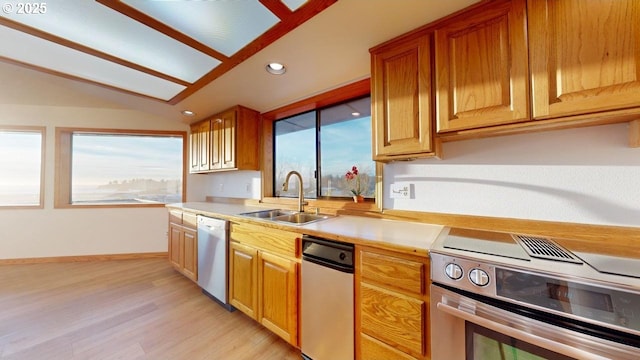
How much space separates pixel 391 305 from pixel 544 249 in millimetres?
A: 691

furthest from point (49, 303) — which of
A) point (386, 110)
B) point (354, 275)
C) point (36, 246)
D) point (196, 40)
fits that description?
point (386, 110)

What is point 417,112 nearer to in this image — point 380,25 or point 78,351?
point 380,25

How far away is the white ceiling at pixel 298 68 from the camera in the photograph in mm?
1213

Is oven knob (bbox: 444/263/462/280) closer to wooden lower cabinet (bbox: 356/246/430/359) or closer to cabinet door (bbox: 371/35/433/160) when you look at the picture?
wooden lower cabinet (bbox: 356/246/430/359)

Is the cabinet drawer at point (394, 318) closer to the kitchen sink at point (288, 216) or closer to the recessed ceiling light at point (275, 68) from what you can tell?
the kitchen sink at point (288, 216)

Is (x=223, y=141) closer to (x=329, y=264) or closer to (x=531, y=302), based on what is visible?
(x=329, y=264)

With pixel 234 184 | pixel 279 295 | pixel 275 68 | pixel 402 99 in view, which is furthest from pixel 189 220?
pixel 402 99

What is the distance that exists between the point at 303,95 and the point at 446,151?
1.41 meters

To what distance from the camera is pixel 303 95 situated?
2.23 m

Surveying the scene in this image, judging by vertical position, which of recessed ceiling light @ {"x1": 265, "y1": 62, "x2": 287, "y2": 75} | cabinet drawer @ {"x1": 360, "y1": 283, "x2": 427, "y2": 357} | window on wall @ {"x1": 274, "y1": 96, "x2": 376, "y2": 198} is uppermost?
recessed ceiling light @ {"x1": 265, "y1": 62, "x2": 287, "y2": 75}

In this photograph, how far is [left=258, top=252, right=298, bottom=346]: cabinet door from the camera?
1.47 metres

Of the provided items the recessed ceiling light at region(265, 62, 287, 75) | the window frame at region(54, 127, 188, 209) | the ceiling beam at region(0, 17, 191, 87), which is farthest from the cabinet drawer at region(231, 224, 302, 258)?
the window frame at region(54, 127, 188, 209)

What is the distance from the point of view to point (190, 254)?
2.44m
